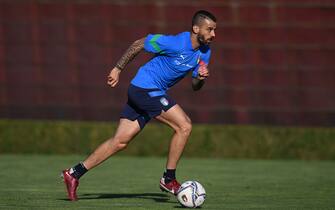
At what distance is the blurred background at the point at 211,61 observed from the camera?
15.4 meters

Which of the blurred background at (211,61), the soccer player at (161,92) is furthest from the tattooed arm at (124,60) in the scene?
the blurred background at (211,61)

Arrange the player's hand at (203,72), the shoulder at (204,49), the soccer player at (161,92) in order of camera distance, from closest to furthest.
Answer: the player's hand at (203,72) < the soccer player at (161,92) < the shoulder at (204,49)

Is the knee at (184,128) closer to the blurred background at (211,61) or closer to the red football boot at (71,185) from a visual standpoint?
the red football boot at (71,185)

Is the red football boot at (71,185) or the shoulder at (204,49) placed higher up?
the shoulder at (204,49)

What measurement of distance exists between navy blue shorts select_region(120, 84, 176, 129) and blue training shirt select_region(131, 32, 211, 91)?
8 centimetres

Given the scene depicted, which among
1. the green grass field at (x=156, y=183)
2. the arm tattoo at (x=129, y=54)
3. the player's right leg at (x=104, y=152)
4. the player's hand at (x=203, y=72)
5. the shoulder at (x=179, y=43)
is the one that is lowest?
the green grass field at (x=156, y=183)

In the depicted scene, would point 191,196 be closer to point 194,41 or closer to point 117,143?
point 117,143

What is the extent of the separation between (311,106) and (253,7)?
2.01 meters

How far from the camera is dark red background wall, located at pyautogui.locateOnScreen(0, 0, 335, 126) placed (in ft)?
50.6

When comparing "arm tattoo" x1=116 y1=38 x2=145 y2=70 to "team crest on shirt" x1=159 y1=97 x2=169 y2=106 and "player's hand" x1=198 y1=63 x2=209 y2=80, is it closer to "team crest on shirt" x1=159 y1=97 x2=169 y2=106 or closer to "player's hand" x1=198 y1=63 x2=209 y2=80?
"team crest on shirt" x1=159 y1=97 x2=169 y2=106

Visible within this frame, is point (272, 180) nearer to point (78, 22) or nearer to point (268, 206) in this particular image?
point (268, 206)

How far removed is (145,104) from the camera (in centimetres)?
901

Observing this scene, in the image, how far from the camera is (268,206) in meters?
8.52

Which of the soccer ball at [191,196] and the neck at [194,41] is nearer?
the soccer ball at [191,196]
